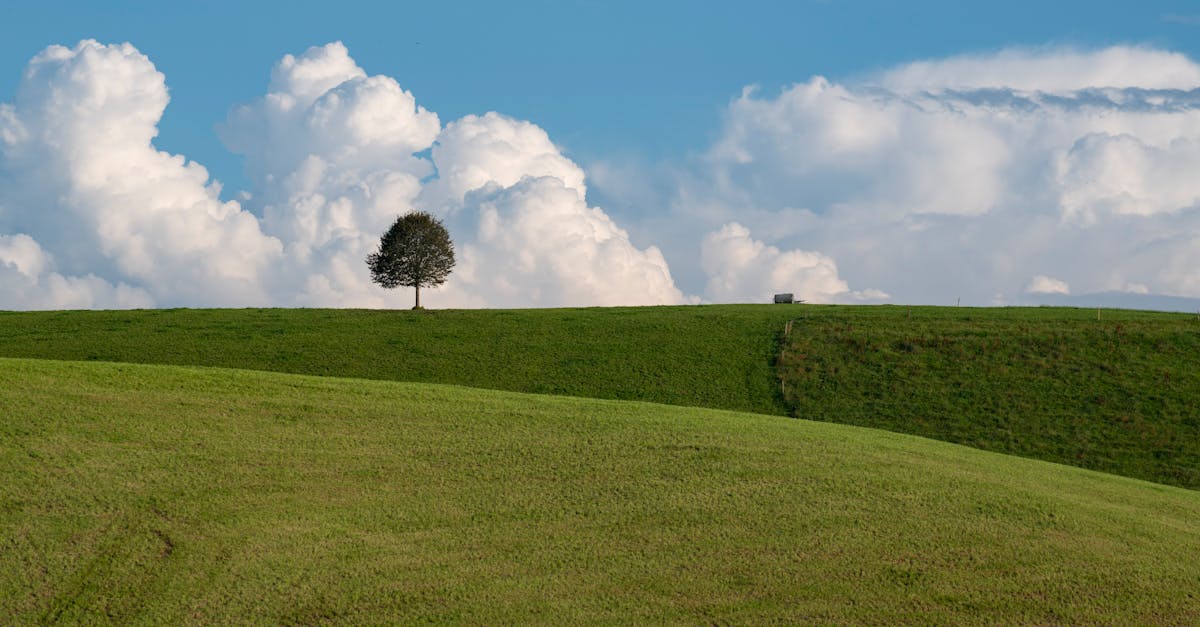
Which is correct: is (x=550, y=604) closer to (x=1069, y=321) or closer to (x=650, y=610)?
(x=650, y=610)

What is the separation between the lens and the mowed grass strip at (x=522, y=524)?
46.5ft

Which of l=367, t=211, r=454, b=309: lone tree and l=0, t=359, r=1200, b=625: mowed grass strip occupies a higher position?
l=367, t=211, r=454, b=309: lone tree

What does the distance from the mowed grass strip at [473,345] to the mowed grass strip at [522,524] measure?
53.3 ft

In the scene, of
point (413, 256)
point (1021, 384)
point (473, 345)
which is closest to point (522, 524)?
point (1021, 384)

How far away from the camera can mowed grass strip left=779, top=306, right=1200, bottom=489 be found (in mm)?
34625

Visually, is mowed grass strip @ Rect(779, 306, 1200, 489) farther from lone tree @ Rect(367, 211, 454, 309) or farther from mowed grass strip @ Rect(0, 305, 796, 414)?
lone tree @ Rect(367, 211, 454, 309)

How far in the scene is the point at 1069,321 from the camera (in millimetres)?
49625

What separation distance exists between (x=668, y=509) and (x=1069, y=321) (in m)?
39.1

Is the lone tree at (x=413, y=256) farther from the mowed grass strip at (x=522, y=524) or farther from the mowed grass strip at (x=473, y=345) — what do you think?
the mowed grass strip at (x=522, y=524)

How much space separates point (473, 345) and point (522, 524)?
2964cm

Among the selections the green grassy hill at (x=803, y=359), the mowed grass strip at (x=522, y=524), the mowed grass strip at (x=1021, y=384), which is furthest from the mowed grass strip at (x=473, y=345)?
the mowed grass strip at (x=522, y=524)

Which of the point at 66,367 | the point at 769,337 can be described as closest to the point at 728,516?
the point at 66,367

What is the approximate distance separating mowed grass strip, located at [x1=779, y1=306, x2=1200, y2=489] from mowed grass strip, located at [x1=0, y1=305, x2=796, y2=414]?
8.84ft

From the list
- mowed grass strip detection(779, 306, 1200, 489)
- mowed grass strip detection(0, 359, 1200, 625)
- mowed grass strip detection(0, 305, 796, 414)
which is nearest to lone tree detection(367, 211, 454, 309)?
mowed grass strip detection(0, 305, 796, 414)
